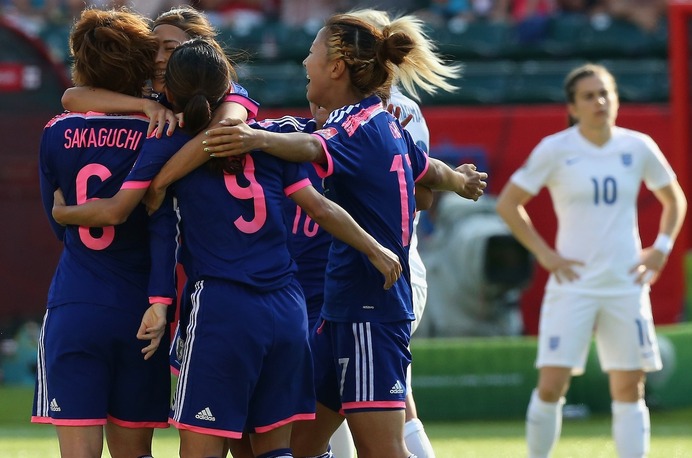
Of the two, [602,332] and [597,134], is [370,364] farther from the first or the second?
[597,134]


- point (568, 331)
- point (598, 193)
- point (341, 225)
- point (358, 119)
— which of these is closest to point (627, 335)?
point (568, 331)

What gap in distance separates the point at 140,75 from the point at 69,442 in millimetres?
1246

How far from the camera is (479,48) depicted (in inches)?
479

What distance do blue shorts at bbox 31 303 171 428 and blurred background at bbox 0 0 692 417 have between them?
5.06 meters

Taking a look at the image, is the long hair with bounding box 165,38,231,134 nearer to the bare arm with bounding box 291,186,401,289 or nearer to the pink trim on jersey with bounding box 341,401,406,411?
the bare arm with bounding box 291,186,401,289

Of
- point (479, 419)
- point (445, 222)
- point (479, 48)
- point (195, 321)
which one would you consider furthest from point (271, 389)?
point (479, 48)

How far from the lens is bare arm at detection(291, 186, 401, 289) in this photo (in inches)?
153

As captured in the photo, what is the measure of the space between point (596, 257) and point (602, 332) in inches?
16.1

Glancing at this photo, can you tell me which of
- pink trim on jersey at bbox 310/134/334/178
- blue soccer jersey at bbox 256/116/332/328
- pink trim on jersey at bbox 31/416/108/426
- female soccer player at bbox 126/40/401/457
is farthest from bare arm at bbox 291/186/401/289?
pink trim on jersey at bbox 31/416/108/426

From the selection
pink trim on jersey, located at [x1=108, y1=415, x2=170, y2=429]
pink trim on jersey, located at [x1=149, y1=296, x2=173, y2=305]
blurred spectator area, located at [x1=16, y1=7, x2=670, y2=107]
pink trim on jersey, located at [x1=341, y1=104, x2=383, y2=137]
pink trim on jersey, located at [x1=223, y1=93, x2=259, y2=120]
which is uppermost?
blurred spectator area, located at [x1=16, y1=7, x2=670, y2=107]

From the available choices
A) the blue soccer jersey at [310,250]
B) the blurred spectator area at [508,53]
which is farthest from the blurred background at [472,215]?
the blue soccer jersey at [310,250]

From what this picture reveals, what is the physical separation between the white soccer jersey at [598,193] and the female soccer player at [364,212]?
2626 millimetres

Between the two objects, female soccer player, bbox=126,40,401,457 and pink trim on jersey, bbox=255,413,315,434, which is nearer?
female soccer player, bbox=126,40,401,457

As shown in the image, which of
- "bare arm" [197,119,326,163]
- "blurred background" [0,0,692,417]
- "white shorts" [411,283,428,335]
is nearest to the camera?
"bare arm" [197,119,326,163]
